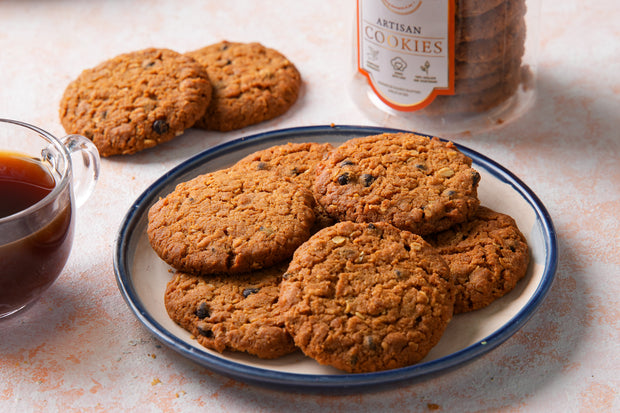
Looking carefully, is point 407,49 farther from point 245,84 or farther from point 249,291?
point 249,291

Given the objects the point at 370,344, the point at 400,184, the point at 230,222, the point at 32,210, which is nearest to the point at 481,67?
the point at 400,184

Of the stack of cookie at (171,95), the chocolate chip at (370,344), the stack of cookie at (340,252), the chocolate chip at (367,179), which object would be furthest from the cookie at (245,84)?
the chocolate chip at (370,344)

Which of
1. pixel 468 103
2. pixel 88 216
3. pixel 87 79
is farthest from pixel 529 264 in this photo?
pixel 87 79

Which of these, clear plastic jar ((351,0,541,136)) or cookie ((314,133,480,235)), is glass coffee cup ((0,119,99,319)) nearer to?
cookie ((314,133,480,235))

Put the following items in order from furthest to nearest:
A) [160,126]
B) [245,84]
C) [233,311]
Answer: [245,84], [160,126], [233,311]

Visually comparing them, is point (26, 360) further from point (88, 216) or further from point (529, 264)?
point (529, 264)
